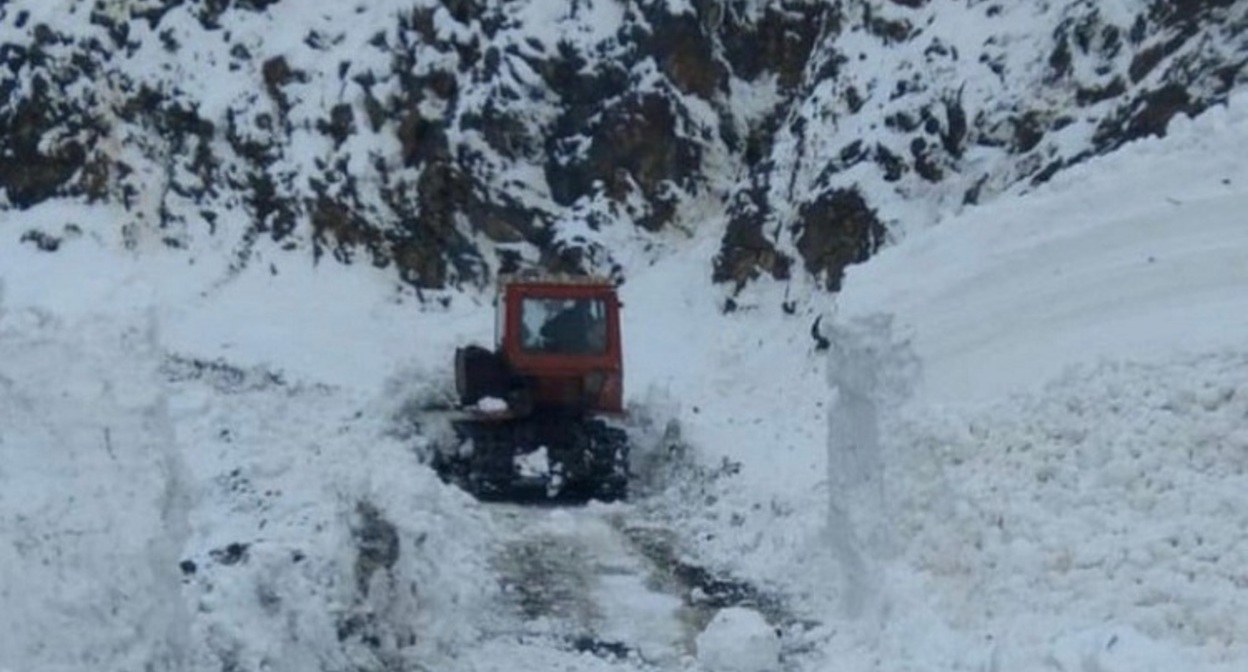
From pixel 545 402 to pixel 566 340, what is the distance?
0.78m

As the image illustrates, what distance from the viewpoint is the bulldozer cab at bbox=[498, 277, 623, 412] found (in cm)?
1892

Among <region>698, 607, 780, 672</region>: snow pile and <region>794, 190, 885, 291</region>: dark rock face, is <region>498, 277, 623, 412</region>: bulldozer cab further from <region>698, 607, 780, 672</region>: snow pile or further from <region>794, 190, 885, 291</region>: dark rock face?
<region>698, 607, 780, 672</region>: snow pile

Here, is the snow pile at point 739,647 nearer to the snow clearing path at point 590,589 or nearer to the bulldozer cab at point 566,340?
the snow clearing path at point 590,589

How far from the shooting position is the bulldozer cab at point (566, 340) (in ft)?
62.1

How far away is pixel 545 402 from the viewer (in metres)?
18.8

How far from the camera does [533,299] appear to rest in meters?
19.3

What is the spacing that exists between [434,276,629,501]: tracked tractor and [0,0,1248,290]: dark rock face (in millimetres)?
6018

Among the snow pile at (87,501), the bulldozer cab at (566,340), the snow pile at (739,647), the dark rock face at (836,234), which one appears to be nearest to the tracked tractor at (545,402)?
the bulldozer cab at (566,340)

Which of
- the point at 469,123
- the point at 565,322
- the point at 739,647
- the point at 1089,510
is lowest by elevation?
the point at 739,647

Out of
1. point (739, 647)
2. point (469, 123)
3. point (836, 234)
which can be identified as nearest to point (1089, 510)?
point (739, 647)

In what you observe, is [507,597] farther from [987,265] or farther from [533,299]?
[533,299]

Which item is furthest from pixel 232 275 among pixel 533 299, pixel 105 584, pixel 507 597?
pixel 105 584

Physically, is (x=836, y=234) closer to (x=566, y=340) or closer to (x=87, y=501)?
(x=566, y=340)

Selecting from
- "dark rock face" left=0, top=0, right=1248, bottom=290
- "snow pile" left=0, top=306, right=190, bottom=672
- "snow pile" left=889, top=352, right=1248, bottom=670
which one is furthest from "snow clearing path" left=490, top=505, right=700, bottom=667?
"dark rock face" left=0, top=0, right=1248, bottom=290
